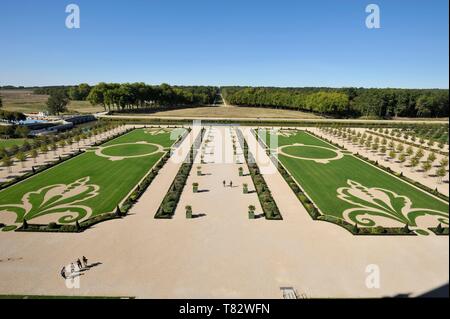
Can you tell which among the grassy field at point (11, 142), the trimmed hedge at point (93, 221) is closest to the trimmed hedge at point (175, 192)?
the trimmed hedge at point (93, 221)

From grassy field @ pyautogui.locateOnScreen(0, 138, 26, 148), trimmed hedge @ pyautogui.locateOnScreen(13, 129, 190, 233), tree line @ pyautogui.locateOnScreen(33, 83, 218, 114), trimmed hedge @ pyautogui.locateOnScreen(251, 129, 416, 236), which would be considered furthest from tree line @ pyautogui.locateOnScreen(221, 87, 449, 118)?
grassy field @ pyautogui.locateOnScreen(0, 138, 26, 148)

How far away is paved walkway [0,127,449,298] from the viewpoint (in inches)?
864

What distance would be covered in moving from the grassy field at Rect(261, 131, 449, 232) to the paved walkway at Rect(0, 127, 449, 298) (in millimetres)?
4737

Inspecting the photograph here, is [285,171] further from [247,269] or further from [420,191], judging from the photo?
[247,269]

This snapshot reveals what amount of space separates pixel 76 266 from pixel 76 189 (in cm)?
2045

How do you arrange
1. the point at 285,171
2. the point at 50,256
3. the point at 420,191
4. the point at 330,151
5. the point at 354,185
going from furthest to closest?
1. the point at 330,151
2. the point at 285,171
3. the point at 354,185
4. the point at 420,191
5. the point at 50,256

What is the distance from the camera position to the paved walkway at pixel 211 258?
22.0m

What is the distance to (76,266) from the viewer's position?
80.0 feet

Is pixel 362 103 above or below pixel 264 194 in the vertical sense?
above

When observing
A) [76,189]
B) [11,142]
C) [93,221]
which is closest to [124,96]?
[11,142]

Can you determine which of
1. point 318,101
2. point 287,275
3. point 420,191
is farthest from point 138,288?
point 318,101

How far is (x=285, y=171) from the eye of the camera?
50156 mm

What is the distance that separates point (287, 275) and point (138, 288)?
39.4ft

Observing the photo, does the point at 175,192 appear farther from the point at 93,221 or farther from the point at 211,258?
the point at 211,258
